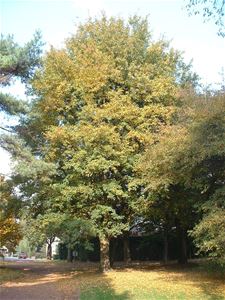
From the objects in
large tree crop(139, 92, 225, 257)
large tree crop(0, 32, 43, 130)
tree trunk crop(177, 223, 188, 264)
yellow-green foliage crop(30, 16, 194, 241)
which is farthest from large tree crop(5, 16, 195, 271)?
large tree crop(0, 32, 43, 130)

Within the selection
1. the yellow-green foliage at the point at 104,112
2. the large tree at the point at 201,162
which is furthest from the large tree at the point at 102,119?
the large tree at the point at 201,162

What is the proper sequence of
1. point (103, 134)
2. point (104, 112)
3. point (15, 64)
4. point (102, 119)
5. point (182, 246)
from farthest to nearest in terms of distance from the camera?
point (182, 246) < point (102, 119) < point (104, 112) < point (103, 134) < point (15, 64)

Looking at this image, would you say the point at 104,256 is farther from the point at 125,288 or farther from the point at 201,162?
the point at 201,162

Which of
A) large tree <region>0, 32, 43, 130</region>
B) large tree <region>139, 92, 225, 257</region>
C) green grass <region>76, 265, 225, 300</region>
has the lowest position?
green grass <region>76, 265, 225, 300</region>

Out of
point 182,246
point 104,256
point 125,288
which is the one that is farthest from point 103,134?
point 182,246

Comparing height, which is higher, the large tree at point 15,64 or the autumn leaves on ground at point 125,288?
the large tree at point 15,64

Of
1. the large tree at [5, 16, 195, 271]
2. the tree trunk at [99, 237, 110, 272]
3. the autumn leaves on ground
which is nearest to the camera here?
the autumn leaves on ground

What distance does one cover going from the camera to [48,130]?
24.2 meters

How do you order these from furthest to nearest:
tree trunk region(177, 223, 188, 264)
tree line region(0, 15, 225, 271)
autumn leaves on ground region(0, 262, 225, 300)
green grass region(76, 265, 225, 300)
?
1. tree trunk region(177, 223, 188, 264)
2. tree line region(0, 15, 225, 271)
3. autumn leaves on ground region(0, 262, 225, 300)
4. green grass region(76, 265, 225, 300)

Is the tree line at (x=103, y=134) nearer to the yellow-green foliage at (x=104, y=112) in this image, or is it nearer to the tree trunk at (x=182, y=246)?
the yellow-green foliage at (x=104, y=112)

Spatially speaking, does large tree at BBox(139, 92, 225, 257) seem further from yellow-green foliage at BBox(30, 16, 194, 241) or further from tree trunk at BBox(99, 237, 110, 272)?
tree trunk at BBox(99, 237, 110, 272)

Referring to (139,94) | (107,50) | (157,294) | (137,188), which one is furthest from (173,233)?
(157,294)

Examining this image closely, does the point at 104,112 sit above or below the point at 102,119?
above

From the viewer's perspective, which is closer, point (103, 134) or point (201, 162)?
point (201, 162)
